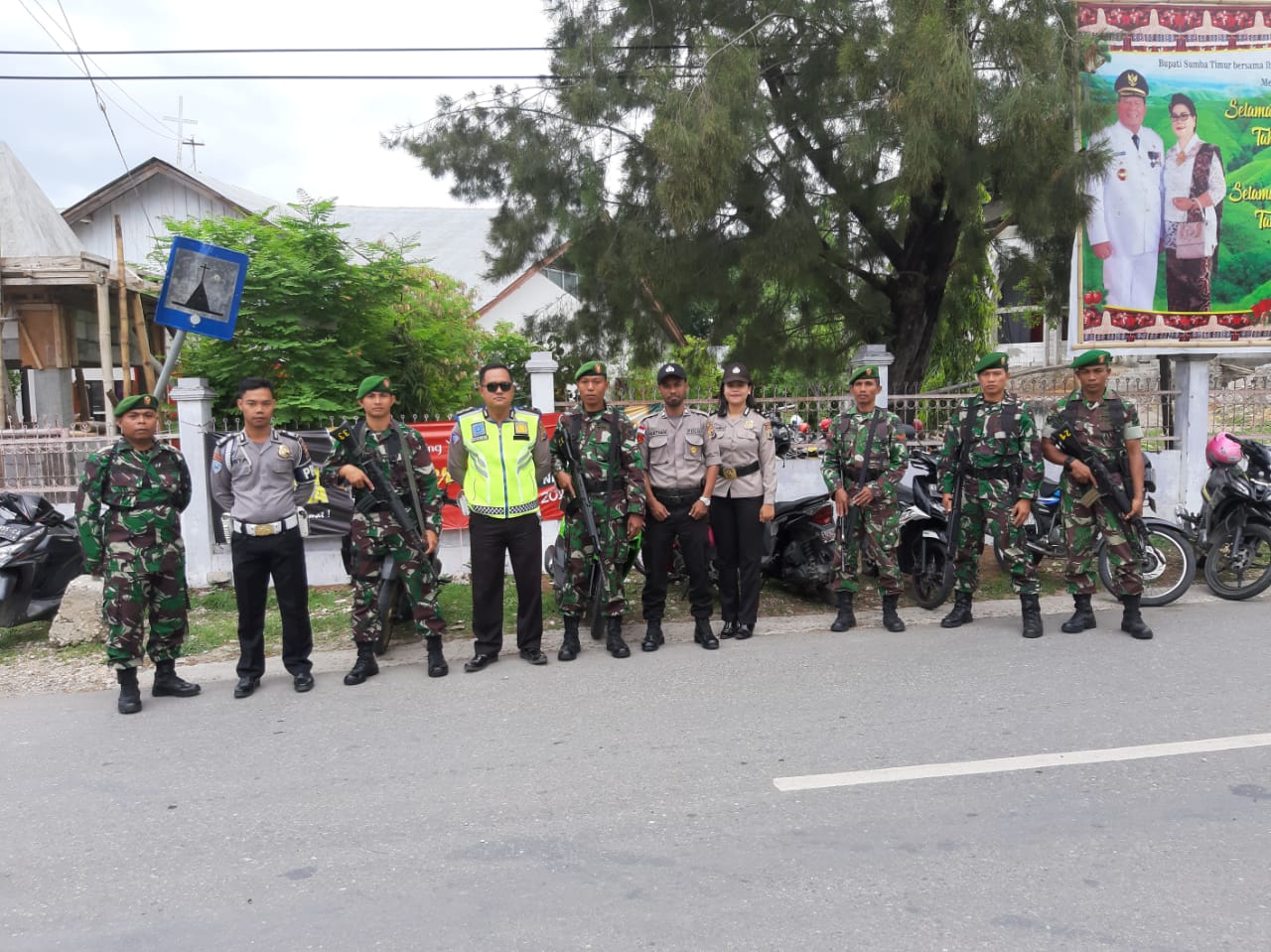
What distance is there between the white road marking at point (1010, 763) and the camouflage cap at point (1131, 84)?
264 inches

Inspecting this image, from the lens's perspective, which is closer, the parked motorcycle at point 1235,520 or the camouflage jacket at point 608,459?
the camouflage jacket at point 608,459

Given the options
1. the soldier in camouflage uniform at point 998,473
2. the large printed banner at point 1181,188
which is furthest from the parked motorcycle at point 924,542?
the large printed banner at point 1181,188

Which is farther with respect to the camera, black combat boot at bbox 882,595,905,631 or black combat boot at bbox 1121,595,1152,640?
black combat boot at bbox 882,595,905,631

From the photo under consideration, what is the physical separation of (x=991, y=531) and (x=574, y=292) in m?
4.91

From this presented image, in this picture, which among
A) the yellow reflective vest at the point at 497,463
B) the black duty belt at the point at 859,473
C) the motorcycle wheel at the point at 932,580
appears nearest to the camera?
the yellow reflective vest at the point at 497,463

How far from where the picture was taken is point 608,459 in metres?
5.71

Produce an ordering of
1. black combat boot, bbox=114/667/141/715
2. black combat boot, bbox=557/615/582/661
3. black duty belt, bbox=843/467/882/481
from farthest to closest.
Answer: black duty belt, bbox=843/467/882/481 < black combat boot, bbox=557/615/582/661 < black combat boot, bbox=114/667/141/715

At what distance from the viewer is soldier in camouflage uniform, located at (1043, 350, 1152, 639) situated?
19.4 feet

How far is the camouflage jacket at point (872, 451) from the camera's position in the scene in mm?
6121

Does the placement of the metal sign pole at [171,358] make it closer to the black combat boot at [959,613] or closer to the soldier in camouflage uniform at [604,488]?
the soldier in camouflage uniform at [604,488]

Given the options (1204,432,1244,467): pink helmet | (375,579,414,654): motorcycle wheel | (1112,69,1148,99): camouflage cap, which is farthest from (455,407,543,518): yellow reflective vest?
(1112,69,1148,99): camouflage cap

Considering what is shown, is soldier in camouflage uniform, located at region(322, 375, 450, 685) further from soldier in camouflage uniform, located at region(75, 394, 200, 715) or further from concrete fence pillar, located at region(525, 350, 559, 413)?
concrete fence pillar, located at region(525, 350, 559, 413)

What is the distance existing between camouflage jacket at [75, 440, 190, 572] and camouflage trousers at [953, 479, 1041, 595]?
15.8 feet

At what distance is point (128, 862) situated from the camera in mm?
3240
